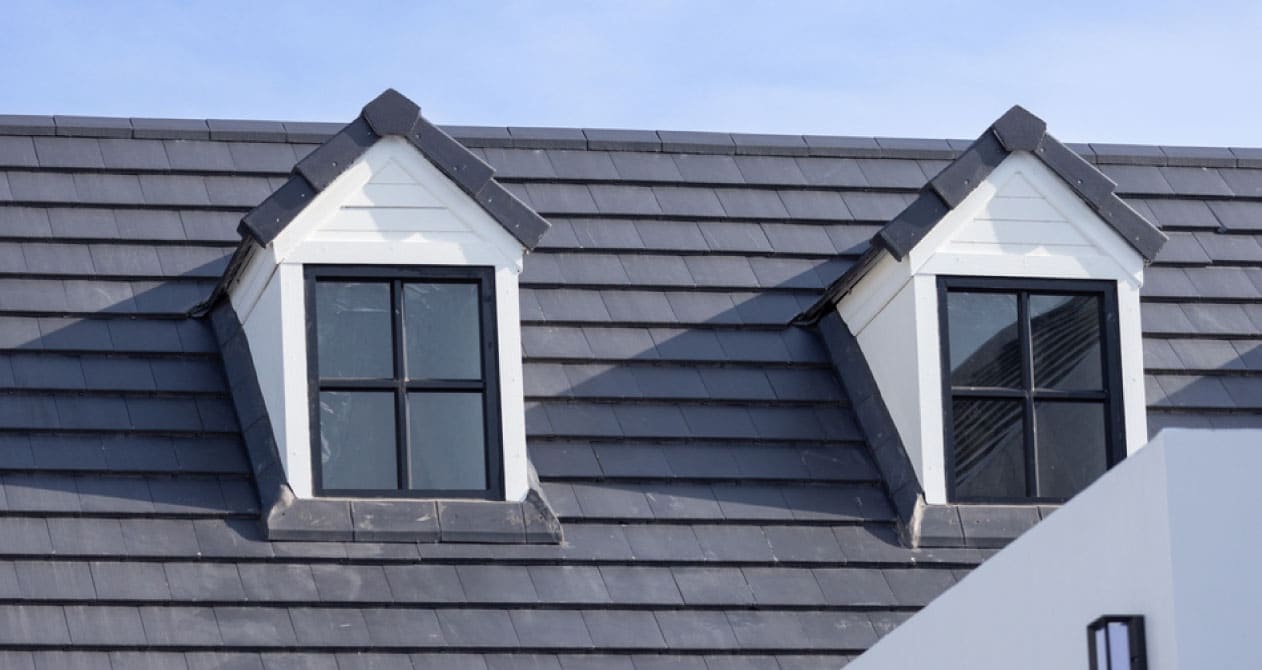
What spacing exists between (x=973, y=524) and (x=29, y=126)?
4243 mm

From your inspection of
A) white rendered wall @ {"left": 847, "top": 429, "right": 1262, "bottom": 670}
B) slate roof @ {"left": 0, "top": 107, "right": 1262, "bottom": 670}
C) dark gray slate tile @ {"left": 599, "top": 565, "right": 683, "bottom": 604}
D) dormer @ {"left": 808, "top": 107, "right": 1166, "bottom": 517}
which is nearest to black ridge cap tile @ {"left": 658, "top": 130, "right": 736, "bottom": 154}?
slate roof @ {"left": 0, "top": 107, "right": 1262, "bottom": 670}

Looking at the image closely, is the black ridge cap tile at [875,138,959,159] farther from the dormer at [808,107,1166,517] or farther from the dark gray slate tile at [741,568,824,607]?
the dark gray slate tile at [741,568,824,607]

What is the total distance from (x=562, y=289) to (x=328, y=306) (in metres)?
1.18

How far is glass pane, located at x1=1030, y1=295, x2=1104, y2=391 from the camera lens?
949 centimetres

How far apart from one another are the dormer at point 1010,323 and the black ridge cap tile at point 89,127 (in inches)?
123

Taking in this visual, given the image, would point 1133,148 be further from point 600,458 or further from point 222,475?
point 222,475

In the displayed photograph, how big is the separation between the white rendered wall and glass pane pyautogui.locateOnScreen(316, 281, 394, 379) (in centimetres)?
378

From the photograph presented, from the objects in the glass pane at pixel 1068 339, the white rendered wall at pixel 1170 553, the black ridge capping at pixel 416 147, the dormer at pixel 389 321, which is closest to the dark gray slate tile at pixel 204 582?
the dormer at pixel 389 321

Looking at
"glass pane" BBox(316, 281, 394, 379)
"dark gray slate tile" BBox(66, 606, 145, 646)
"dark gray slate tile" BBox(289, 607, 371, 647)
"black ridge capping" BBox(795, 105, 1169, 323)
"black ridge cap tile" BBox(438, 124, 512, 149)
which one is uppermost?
"black ridge cap tile" BBox(438, 124, 512, 149)

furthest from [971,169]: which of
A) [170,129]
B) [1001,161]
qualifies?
[170,129]

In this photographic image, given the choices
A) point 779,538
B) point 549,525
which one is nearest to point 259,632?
point 549,525

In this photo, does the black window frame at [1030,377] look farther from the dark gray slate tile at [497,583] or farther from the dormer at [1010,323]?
the dark gray slate tile at [497,583]

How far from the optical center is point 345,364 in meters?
8.99

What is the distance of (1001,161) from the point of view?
31.4 ft
